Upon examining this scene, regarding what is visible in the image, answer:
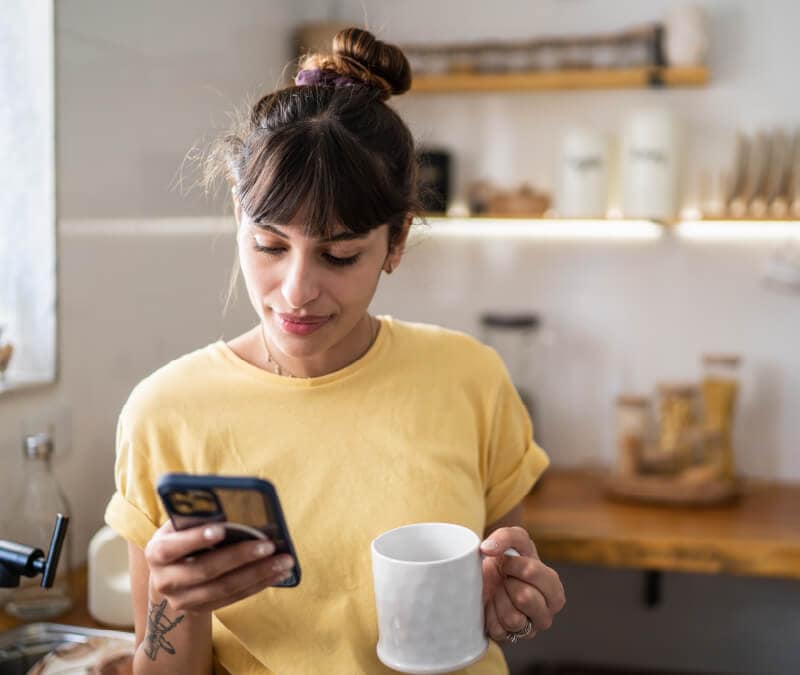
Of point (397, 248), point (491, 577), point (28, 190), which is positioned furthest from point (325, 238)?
point (28, 190)

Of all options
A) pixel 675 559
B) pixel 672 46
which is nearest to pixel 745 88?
pixel 672 46

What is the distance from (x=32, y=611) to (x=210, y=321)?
0.79 m

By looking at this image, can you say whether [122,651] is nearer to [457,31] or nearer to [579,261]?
[579,261]

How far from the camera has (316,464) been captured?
1018 millimetres

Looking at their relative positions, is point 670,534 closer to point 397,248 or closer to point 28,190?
point 397,248

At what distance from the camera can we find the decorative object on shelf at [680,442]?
2.31m

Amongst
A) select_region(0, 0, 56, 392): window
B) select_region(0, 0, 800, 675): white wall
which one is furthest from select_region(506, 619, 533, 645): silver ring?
select_region(0, 0, 800, 675): white wall

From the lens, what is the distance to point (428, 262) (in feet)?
8.92

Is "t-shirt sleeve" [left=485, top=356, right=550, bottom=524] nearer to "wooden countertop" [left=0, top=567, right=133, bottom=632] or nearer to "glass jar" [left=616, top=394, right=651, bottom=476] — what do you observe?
"wooden countertop" [left=0, top=567, right=133, bottom=632]

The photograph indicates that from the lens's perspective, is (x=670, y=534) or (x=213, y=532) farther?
(x=670, y=534)

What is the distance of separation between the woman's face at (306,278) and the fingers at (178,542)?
0.26 m

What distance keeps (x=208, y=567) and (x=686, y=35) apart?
2.12 meters

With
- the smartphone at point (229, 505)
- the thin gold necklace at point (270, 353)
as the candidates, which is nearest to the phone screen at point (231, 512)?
the smartphone at point (229, 505)

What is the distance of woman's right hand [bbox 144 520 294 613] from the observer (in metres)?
0.74
